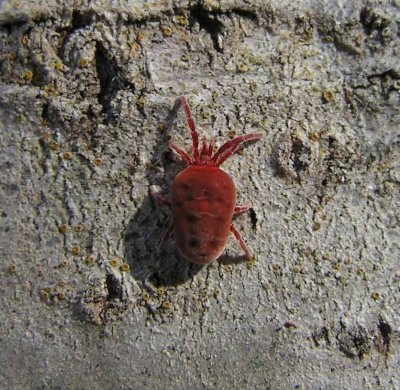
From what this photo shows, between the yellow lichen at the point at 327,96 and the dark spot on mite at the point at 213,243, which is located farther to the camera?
the yellow lichen at the point at 327,96

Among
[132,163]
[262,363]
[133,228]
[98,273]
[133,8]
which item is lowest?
[262,363]

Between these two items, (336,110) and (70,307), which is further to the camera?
(336,110)

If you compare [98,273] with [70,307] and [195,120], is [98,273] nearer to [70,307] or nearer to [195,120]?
[70,307]

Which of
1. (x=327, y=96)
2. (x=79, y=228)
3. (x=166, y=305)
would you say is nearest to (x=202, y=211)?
(x=166, y=305)

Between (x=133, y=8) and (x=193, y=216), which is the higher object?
(x=133, y=8)

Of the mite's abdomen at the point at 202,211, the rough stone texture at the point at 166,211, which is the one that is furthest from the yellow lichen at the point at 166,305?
the mite's abdomen at the point at 202,211

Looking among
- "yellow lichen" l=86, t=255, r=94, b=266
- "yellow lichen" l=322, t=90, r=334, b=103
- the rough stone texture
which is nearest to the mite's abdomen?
the rough stone texture

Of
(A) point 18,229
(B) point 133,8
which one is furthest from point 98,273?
(B) point 133,8

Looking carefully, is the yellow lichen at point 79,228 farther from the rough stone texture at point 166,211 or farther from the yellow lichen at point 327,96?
the yellow lichen at point 327,96
